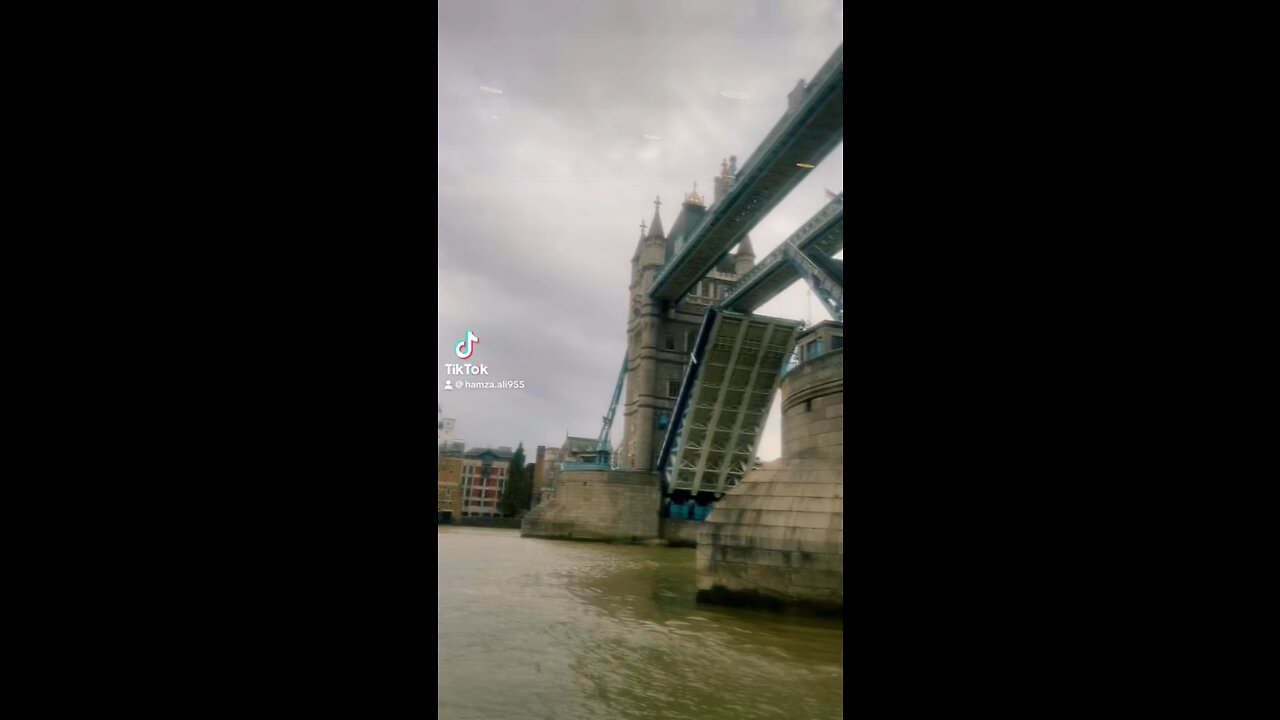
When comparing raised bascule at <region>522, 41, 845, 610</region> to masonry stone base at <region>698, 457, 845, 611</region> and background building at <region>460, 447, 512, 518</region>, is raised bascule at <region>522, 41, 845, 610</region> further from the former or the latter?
background building at <region>460, 447, 512, 518</region>

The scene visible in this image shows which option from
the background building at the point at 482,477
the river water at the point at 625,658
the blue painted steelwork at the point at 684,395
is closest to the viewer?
the river water at the point at 625,658

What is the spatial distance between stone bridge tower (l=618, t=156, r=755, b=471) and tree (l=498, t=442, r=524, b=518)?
959cm

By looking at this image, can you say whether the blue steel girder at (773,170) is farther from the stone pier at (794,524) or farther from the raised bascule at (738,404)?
the stone pier at (794,524)

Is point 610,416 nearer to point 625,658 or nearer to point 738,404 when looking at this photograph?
point 738,404

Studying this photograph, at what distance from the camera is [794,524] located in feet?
30.3

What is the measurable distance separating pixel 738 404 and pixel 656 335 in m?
15.5

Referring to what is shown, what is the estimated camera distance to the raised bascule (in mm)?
9359

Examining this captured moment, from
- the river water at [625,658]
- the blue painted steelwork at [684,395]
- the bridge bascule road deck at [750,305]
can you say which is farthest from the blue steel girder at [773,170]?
the river water at [625,658]

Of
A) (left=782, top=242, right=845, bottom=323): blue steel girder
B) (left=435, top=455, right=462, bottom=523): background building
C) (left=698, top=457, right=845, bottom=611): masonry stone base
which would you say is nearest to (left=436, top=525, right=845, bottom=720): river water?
(left=698, top=457, right=845, bottom=611): masonry stone base

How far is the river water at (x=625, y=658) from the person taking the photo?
5047 mm

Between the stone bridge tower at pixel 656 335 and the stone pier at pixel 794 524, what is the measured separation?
80.5 feet

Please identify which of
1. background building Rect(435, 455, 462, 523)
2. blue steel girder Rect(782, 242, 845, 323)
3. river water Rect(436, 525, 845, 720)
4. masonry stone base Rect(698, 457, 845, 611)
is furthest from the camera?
background building Rect(435, 455, 462, 523)

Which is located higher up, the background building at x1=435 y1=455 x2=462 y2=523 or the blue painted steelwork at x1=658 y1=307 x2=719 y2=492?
the blue painted steelwork at x1=658 y1=307 x2=719 y2=492
